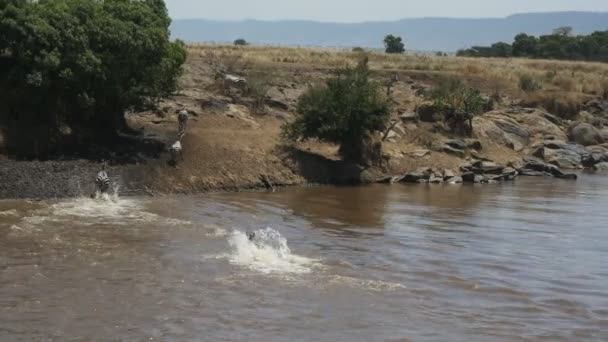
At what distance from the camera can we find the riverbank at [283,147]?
23656 millimetres

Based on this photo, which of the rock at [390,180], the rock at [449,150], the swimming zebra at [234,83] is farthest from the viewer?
the swimming zebra at [234,83]

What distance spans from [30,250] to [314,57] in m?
43.3

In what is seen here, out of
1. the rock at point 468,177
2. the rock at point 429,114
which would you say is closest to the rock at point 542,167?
the rock at point 468,177

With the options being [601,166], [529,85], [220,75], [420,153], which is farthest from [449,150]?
[529,85]

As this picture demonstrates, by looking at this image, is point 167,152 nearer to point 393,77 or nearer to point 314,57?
point 393,77

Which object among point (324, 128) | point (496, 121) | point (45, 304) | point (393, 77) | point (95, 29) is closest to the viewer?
point (45, 304)

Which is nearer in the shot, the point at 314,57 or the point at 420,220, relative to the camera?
the point at 420,220

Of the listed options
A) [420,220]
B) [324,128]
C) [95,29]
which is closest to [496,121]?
[324,128]

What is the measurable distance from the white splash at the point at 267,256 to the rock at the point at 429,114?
19274 mm

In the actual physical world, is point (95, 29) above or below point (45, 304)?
→ above

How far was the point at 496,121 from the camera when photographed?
1505 inches

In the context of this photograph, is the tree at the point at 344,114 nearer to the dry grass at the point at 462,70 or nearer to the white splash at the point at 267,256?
the white splash at the point at 267,256

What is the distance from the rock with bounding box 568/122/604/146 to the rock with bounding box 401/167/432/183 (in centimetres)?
1330

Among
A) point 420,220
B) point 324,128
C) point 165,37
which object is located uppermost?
point 165,37
